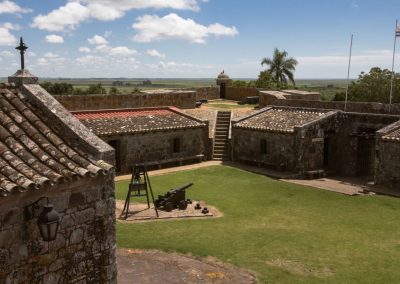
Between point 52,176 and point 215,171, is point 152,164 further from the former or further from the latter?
point 52,176

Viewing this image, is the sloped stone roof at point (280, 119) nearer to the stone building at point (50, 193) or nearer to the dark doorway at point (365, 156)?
the dark doorway at point (365, 156)

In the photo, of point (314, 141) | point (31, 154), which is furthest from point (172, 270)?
point (314, 141)

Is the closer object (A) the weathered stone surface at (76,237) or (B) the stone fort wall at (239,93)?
(A) the weathered stone surface at (76,237)

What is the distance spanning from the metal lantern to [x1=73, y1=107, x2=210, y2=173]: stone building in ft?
51.7

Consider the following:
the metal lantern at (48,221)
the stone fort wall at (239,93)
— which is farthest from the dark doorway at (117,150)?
the stone fort wall at (239,93)

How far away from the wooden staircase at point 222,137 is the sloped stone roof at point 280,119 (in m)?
1.89

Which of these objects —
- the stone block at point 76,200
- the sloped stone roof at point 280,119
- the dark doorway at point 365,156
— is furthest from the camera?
the dark doorway at point 365,156

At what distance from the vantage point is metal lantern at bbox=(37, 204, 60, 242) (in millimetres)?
6625

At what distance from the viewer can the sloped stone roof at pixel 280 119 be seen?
24.4m

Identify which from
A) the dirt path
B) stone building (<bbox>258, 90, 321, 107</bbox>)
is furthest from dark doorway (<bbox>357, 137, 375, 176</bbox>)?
the dirt path

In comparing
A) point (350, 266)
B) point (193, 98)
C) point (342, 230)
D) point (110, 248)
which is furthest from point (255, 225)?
point (193, 98)

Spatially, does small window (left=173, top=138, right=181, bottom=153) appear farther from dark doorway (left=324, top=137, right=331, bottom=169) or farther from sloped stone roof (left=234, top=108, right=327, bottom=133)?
dark doorway (left=324, top=137, right=331, bottom=169)

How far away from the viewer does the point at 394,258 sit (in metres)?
12.6

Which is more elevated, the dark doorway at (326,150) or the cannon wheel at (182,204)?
the dark doorway at (326,150)
